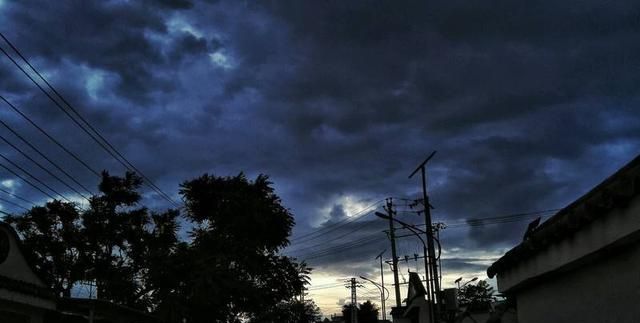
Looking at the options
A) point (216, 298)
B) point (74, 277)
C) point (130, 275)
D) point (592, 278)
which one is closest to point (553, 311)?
point (592, 278)

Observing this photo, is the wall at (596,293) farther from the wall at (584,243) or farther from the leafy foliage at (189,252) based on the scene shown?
the leafy foliage at (189,252)

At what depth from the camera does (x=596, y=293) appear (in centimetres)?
512

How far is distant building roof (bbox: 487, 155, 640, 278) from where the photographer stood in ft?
13.1

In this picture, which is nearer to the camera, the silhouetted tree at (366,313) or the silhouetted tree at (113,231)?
the silhouetted tree at (113,231)

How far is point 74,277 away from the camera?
32844mm

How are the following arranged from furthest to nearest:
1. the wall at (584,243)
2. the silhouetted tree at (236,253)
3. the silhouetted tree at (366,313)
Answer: the silhouetted tree at (366,313) < the silhouetted tree at (236,253) < the wall at (584,243)

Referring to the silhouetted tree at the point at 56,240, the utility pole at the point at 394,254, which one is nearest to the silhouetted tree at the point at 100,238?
the silhouetted tree at the point at 56,240

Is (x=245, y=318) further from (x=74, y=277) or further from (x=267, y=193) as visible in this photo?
(x=74, y=277)

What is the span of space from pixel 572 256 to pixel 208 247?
908 inches

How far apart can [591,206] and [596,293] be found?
1112 mm

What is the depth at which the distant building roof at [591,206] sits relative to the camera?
158 inches

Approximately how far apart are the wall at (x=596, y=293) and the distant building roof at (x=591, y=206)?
390 millimetres

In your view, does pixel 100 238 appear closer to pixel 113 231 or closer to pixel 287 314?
pixel 113 231

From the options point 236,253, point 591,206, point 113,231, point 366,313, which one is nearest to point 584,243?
point 591,206
